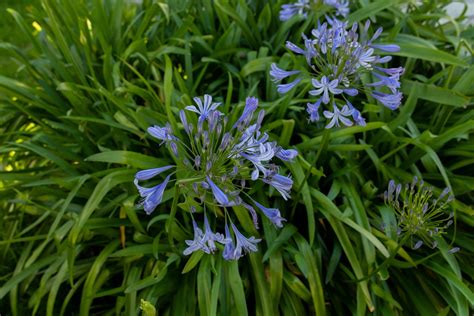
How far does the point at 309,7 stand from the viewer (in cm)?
247

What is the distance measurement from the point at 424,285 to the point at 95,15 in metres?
1.70

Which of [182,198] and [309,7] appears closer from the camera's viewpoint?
[182,198]

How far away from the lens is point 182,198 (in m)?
2.00

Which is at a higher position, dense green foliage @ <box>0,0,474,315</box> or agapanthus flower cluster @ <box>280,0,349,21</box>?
agapanthus flower cluster @ <box>280,0,349,21</box>

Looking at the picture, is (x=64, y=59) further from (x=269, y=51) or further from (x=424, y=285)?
(x=424, y=285)

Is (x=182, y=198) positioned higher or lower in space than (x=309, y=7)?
lower

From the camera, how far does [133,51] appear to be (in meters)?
2.43

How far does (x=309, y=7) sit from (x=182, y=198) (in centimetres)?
105

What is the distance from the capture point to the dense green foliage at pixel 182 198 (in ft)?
6.17

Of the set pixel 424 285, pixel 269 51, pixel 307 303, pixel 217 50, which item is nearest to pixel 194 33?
pixel 217 50

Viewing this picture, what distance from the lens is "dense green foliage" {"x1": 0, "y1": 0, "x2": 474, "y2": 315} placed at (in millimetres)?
1881

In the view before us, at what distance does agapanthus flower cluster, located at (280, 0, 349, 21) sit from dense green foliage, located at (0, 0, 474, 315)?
0.21 feet

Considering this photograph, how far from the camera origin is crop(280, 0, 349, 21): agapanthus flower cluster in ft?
7.98

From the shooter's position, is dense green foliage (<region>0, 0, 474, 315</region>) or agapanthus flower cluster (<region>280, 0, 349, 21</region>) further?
agapanthus flower cluster (<region>280, 0, 349, 21</region>)
